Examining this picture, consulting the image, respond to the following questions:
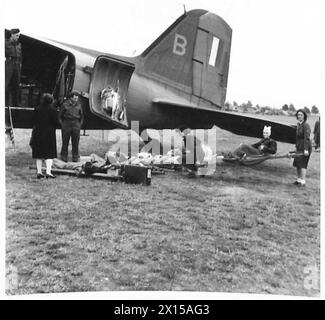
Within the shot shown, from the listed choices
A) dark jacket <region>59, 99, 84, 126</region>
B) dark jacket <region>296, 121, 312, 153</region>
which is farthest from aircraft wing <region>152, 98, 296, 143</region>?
dark jacket <region>59, 99, 84, 126</region>

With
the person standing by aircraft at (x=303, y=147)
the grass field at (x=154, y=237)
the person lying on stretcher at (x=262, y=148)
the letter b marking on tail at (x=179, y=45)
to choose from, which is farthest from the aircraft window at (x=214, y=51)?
the grass field at (x=154, y=237)

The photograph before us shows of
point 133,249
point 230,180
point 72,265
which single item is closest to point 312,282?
point 133,249

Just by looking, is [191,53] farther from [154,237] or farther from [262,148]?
[154,237]

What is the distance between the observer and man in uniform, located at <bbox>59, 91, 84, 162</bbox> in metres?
7.76

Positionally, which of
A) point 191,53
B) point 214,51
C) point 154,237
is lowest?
point 154,237

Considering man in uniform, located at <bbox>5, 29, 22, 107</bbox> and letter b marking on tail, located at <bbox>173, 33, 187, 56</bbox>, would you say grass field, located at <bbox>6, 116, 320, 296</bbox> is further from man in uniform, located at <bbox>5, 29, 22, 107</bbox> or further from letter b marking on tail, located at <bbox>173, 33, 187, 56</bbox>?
letter b marking on tail, located at <bbox>173, 33, 187, 56</bbox>

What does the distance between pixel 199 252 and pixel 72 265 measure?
3.88ft

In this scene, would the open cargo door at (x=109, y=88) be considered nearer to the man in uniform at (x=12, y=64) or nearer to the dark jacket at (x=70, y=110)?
the dark jacket at (x=70, y=110)

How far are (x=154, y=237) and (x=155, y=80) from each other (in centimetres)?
610

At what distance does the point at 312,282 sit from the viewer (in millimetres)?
3699

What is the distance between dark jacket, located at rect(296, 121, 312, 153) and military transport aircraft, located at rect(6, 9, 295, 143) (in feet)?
4.04

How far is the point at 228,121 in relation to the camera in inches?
361

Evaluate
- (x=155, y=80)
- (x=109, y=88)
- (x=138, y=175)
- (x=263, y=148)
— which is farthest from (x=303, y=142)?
(x=155, y=80)
